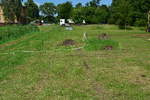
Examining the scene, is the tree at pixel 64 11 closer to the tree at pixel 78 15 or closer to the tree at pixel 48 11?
the tree at pixel 48 11

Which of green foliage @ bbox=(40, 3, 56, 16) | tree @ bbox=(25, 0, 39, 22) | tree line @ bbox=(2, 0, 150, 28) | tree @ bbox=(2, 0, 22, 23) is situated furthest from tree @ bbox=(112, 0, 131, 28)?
green foliage @ bbox=(40, 3, 56, 16)

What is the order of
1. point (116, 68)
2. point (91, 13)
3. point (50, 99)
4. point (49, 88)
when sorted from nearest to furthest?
point (50, 99) < point (49, 88) < point (116, 68) < point (91, 13)

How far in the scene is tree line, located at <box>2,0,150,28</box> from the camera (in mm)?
50487

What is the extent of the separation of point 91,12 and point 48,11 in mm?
35275

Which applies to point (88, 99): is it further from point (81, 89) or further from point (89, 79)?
point (89, 79)

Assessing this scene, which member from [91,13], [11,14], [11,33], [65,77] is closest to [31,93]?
[65,77]

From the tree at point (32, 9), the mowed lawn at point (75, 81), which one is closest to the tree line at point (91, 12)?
the tree at point (32, 9)

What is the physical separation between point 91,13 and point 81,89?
77739 millimetres

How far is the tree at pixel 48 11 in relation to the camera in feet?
370

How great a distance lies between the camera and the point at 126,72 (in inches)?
340

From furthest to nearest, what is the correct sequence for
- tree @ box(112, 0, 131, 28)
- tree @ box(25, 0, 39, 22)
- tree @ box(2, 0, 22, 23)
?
tree @ box(25, 0, 39, 22), tree @ box(2, 0, 22, 23), tree @ box(112, 0, 131, 28)

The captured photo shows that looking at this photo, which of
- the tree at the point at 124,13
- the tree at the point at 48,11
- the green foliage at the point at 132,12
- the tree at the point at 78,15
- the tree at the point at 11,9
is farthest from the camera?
the tree at the point at 48,11

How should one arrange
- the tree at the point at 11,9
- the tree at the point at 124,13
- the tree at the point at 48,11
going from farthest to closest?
the tree at the point at 48,11 → the tree at the point at 11,9 → the tree at the point at 124,13

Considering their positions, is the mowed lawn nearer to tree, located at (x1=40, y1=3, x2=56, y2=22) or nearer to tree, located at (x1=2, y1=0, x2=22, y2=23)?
tree, located at (x1=2, y1=0, x2=22, y2=23)
